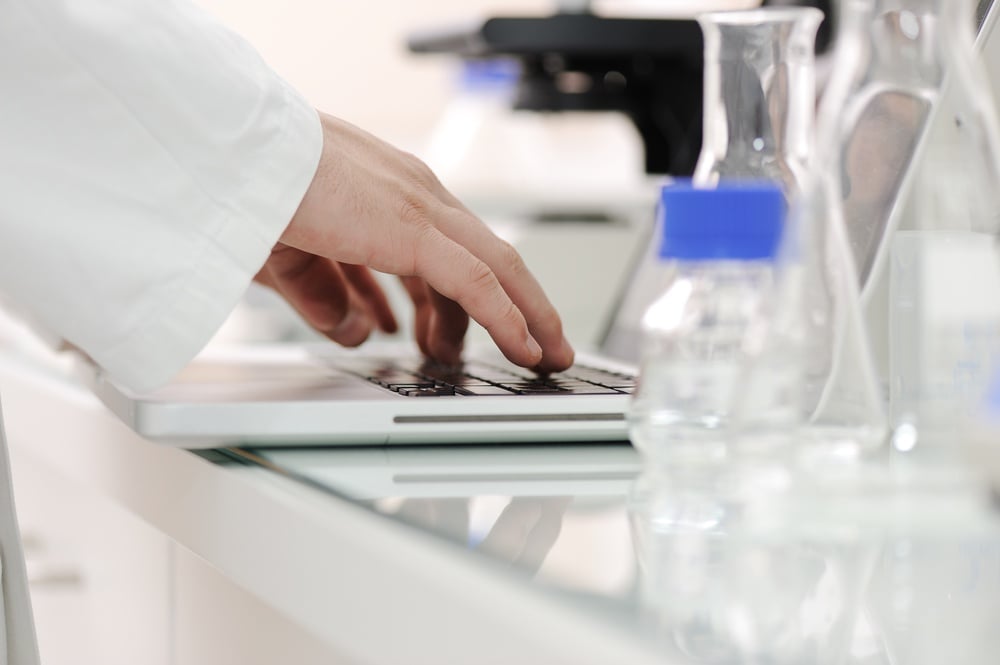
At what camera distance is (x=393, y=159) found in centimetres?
68

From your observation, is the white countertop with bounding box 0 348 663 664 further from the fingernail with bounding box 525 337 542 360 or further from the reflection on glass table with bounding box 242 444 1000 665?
the fingernail with bounding box 525 337 542 360

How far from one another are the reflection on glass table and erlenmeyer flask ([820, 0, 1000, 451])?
29 millimetres

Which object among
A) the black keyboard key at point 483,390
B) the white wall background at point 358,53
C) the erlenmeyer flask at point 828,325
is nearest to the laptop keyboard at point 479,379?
the black keyboard key at point 483,390

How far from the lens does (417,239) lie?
0.63 meters

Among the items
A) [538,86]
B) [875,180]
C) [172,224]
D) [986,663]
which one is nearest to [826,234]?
[875,180]

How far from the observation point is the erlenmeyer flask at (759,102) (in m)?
0.59

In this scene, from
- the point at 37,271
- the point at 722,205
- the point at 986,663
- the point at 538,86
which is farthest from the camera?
the point at 538,86

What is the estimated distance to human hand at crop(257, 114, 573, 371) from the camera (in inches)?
24.0

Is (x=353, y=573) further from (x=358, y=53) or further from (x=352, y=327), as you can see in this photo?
(x=358, y=53)

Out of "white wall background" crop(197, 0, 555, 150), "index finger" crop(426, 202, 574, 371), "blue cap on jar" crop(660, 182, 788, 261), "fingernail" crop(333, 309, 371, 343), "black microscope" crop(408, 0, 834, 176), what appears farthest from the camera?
"white wall background" crop(197, 0, 555, 150)

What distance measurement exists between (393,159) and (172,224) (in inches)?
5.6

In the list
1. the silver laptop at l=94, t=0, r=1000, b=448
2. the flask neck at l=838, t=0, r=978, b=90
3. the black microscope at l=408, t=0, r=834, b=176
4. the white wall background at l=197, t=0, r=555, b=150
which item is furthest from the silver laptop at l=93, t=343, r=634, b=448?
the white wall background at l=197, t=0, r=555, b=150

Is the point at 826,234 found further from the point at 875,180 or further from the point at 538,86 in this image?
the point at 538,86

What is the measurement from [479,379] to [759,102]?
204 millimetres
